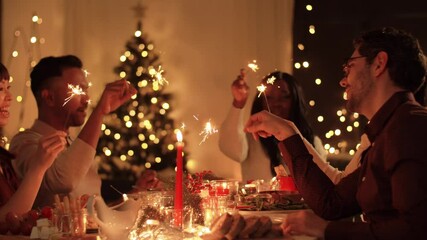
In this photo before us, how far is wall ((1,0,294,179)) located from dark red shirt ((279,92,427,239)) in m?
3.86

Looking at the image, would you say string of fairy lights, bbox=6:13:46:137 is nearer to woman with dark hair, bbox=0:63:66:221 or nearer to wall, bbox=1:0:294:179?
wall, bbox=1:0:294:179

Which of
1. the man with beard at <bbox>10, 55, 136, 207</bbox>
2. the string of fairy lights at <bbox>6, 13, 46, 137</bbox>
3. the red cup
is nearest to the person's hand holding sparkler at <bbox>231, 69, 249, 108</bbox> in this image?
the man with beard at <bbox>10, 55, 136, 207</bbox>

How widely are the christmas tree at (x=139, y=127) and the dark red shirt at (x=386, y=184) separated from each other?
343cm

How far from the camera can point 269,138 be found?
Result: 4.32 metres

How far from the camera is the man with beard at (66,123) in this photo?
9.61 ft

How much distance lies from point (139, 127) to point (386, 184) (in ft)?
12.7

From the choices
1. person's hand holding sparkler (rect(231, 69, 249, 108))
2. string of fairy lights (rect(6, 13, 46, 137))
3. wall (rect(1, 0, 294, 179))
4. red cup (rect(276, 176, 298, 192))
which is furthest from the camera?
wall (rect(1, 0, 294, 179))

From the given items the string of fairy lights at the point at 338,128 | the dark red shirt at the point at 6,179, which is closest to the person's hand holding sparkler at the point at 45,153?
the dark red shirt at the point at 6,179

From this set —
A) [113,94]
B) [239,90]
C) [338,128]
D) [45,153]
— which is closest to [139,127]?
[239,90]

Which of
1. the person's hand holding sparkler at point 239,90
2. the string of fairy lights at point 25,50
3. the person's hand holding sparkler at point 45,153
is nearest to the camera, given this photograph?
the person's hand holding sparkler at point 45,153

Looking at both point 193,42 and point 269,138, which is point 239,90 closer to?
point 269,138

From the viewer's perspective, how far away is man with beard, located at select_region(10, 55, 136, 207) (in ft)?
9.61

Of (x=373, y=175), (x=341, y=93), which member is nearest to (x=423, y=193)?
(x=373, y=175)

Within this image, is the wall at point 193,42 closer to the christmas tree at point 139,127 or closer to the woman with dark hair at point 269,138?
the christmas tree at point 139,127
